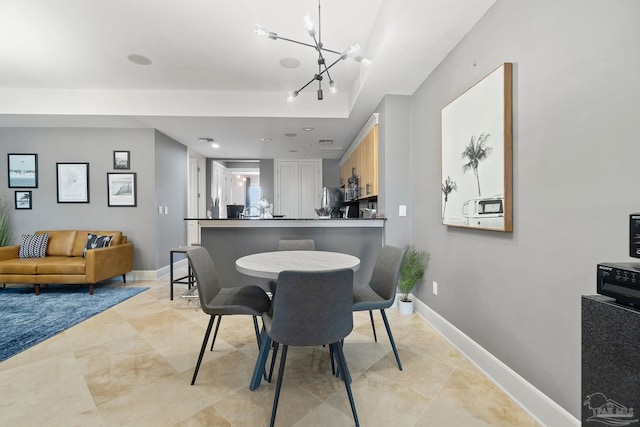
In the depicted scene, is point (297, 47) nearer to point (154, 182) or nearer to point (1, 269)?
point (154, 182)

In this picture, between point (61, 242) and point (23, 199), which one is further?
point (23, 199)

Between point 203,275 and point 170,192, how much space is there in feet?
13.1

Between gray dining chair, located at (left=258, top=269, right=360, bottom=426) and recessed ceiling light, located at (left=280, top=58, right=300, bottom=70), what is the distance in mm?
2703

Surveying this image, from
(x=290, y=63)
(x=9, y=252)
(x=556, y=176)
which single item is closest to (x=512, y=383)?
(x=556, y=176)

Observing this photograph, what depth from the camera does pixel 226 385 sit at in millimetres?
1810

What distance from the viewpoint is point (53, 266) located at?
3.78 metres

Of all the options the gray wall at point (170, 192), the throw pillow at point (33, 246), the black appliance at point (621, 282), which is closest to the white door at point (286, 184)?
Result: the gray wall at point (170, 192)

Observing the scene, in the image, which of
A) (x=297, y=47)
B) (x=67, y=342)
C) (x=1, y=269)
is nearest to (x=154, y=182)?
(x=1, y=269)

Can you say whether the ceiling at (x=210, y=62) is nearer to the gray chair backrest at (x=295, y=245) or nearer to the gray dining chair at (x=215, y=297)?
the gray chair backrest at (x=295, y=245)

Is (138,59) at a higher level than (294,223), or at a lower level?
higher

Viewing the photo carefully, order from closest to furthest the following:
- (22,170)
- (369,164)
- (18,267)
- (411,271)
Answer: (411,271) → (18,267) → (369,164) → (22,170)

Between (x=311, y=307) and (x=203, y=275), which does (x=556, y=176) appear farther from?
(x=203, y=275)

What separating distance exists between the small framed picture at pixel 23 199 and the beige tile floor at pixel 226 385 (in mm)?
3473

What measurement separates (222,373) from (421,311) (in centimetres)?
204
